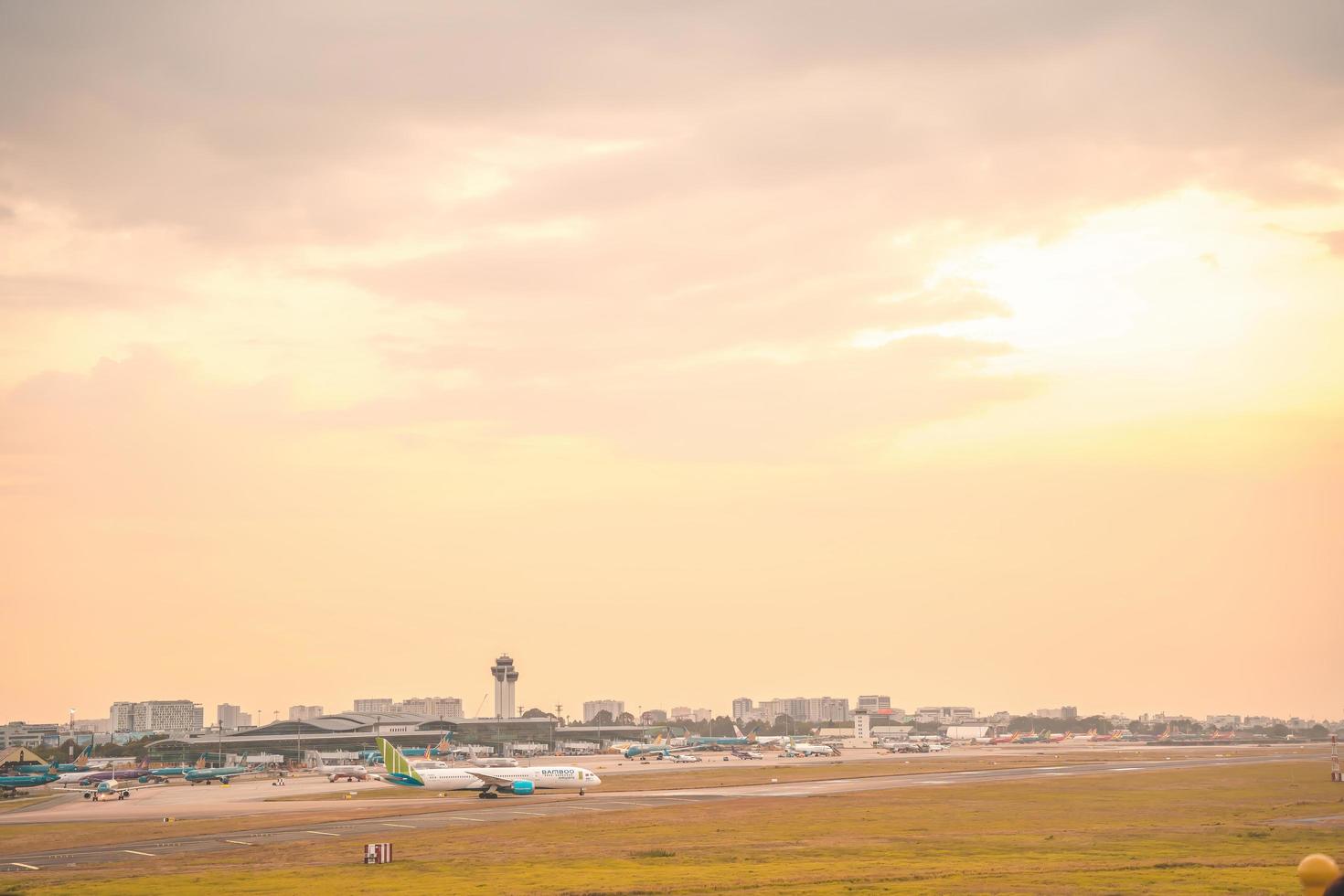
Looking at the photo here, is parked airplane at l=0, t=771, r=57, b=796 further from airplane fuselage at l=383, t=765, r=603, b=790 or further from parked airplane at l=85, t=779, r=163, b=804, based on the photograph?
airplane fuselage at l=383, t=765, r=603, b=790

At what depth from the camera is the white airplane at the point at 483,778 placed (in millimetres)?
114812

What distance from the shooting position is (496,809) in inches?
3947

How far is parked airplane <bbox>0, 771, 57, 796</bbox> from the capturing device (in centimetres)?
15338

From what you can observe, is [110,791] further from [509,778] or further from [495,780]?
[509,778]

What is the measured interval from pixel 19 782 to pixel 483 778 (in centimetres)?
8237

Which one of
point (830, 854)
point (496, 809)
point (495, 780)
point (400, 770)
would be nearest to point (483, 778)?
point (495, 780)

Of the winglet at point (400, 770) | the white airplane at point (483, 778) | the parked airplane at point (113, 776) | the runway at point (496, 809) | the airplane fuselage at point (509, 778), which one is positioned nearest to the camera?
the runway at point (496, 809)

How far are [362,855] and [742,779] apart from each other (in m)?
83.8

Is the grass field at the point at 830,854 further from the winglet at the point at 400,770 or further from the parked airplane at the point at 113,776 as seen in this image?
the parked airplane at the point at 113,776

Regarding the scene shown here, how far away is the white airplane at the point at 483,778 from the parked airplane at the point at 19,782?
68294mm

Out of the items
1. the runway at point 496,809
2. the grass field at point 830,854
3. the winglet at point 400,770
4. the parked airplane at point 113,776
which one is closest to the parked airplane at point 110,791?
the parked airplane at point 113,776

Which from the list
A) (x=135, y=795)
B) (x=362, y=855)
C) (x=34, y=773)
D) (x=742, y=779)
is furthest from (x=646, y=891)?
(x=34, y=773)

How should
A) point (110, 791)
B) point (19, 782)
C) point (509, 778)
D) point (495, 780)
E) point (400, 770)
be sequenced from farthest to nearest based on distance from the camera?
point (19, 782)
point (110, 791)
point (509, 778)
point (495, 780)
point (400, 770)

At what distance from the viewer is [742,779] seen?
144125 mm
